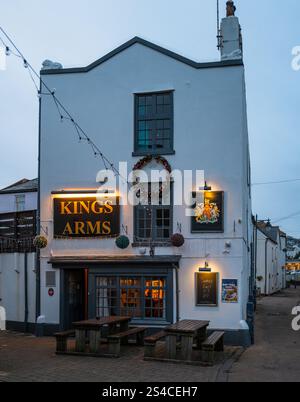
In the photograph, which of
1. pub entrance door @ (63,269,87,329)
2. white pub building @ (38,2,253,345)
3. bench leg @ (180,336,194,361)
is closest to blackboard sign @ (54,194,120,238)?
white pub building @ (38,2,253,345)

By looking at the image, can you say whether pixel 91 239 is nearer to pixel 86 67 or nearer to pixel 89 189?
pixel 89 189

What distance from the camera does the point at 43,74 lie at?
1791 centimetres

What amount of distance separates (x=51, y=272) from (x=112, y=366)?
5.96m

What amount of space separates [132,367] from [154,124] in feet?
25.8

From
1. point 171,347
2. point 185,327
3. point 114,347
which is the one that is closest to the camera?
point 171,347

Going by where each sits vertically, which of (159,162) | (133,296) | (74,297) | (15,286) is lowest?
(74,297)

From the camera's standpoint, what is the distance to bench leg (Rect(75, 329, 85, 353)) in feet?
43.5

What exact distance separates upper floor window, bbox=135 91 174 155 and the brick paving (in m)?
6.12

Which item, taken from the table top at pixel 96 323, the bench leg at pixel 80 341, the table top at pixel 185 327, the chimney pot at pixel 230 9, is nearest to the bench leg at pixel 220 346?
the table top at pixel 185 327

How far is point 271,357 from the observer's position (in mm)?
13578

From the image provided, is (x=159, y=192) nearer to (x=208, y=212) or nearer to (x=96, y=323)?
(x=208, y=212)

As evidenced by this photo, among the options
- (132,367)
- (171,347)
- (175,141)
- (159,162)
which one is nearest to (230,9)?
(175,141)

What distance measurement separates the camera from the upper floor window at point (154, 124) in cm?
1695
